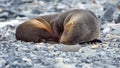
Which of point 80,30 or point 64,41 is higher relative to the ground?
point 80,30

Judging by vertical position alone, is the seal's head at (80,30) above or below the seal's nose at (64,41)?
above

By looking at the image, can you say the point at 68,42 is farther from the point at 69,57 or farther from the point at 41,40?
the point at 69,57

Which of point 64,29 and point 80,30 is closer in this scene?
point 80,30

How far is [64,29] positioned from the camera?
26.5 feet

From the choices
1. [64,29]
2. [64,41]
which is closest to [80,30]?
[64,41]

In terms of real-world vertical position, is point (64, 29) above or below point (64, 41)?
above

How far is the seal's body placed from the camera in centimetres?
771

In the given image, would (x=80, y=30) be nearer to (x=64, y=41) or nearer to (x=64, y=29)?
(x=64, y=41)

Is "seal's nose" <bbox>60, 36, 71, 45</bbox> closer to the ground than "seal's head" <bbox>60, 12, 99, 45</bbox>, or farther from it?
closer to the ground

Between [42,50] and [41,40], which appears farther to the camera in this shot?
[41,40]

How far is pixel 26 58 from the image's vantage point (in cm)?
604

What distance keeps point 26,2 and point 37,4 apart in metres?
→ 0.36

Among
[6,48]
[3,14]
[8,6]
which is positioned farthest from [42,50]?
[8,6]

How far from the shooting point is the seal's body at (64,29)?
7.71m
